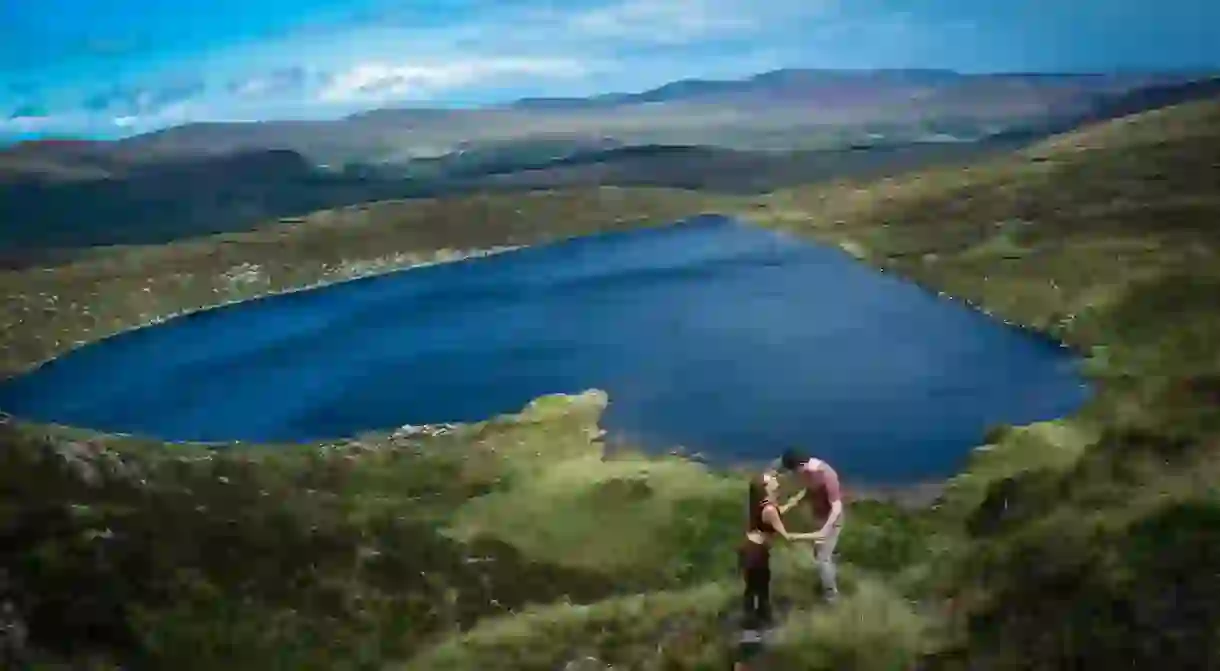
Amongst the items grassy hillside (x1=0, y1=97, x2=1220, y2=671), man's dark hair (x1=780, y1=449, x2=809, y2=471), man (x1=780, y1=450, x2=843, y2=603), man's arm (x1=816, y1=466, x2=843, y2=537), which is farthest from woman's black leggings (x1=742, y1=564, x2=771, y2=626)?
man's dark hair (x1=780, y1=449, x2=809, y2=471)

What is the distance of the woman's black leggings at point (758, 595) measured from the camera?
19344 mm

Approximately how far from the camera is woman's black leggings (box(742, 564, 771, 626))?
19.3 metres

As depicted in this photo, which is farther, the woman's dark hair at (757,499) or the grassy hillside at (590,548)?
the grassy hillside at (590,548)

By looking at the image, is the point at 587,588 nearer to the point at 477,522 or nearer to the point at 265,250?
the point at 477,522

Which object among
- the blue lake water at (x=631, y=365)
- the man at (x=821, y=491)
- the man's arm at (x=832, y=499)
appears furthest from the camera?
the blue lake water at (x=631, y=365)

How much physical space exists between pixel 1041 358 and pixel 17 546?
61146 millimetres

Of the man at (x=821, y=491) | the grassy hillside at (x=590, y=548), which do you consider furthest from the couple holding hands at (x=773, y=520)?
the grassy hillside at (x=590, y=548)

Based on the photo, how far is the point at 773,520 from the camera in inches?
712

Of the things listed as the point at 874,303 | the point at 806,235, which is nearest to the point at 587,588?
the point at 874,303

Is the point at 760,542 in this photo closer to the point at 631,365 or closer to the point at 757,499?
the point at 757,499

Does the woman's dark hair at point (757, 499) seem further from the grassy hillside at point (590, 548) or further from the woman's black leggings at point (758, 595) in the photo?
the grassy hillside at point (590, 548)

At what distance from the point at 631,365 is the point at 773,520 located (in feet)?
190

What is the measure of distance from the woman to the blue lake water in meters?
29.1

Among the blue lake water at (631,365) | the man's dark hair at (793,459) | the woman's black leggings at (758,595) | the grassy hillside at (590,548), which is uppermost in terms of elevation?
the man's dark hair at (793,459)
